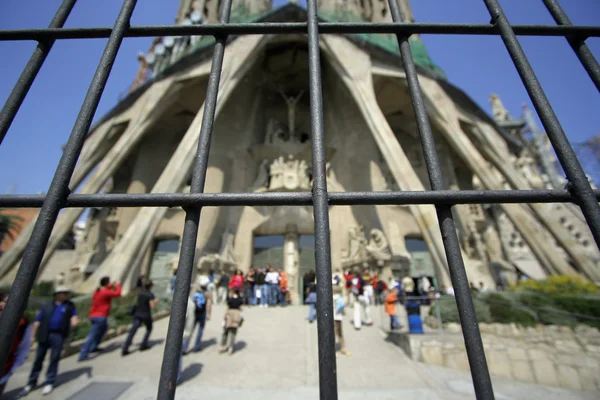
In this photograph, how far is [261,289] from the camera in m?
10.2

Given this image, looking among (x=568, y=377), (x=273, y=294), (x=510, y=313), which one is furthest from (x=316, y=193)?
(x=273, y=294)

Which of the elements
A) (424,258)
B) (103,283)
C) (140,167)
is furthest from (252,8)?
(103,283)

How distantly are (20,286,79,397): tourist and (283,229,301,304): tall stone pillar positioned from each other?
1015 centimetres

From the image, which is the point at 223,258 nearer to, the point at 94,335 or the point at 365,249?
the point at 365,249

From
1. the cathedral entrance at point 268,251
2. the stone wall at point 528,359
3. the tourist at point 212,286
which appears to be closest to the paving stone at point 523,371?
the stone wall at point 528,359

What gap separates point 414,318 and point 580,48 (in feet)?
17.4

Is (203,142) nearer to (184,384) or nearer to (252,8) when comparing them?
(184,384)

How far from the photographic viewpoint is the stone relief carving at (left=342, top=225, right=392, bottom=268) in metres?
11.9

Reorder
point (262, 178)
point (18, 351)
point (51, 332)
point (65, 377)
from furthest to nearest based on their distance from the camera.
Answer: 1. point (262, 178)
2. point (65, 377)
3. point (51, 332)
4. point (18, 351)

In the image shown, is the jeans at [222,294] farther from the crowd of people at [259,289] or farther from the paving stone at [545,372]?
the paving stone at [545,372]

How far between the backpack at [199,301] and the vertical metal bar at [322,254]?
4.48 m

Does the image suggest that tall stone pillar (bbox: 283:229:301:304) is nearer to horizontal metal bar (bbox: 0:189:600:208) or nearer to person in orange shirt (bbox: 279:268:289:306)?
person in orange shirt (bbox: 279:268:289:306)

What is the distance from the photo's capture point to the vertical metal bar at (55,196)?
73 centimetres

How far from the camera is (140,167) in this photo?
646 inches
